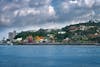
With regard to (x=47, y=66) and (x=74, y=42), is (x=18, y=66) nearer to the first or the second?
(x=47, y=66)

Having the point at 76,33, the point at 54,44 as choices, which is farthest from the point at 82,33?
the point at 54,44

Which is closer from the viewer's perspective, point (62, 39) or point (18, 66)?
point (18, 66)

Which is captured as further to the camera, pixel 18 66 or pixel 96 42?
pixel 96 42

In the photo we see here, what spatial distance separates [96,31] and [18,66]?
146 meters

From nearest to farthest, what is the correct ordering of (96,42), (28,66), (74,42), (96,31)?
1. (28,66)
2. (96,42)
3. (74,42)
4. (96,31)

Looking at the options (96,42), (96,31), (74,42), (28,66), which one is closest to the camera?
(28,66)

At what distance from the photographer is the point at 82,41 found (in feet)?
590

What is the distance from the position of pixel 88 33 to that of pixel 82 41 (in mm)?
16111

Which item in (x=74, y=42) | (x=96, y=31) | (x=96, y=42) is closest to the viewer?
(x=96, y=42)

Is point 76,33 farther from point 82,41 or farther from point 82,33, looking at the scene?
point 82,41

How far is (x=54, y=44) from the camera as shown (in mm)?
195375

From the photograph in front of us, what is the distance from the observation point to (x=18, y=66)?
5684 centimetres

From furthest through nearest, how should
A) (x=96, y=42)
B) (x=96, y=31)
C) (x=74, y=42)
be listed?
(x=96, y=31), (x=74, y=42), (x=96, y=42)

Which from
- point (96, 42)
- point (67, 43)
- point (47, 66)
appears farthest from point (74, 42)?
point (47, 66)
